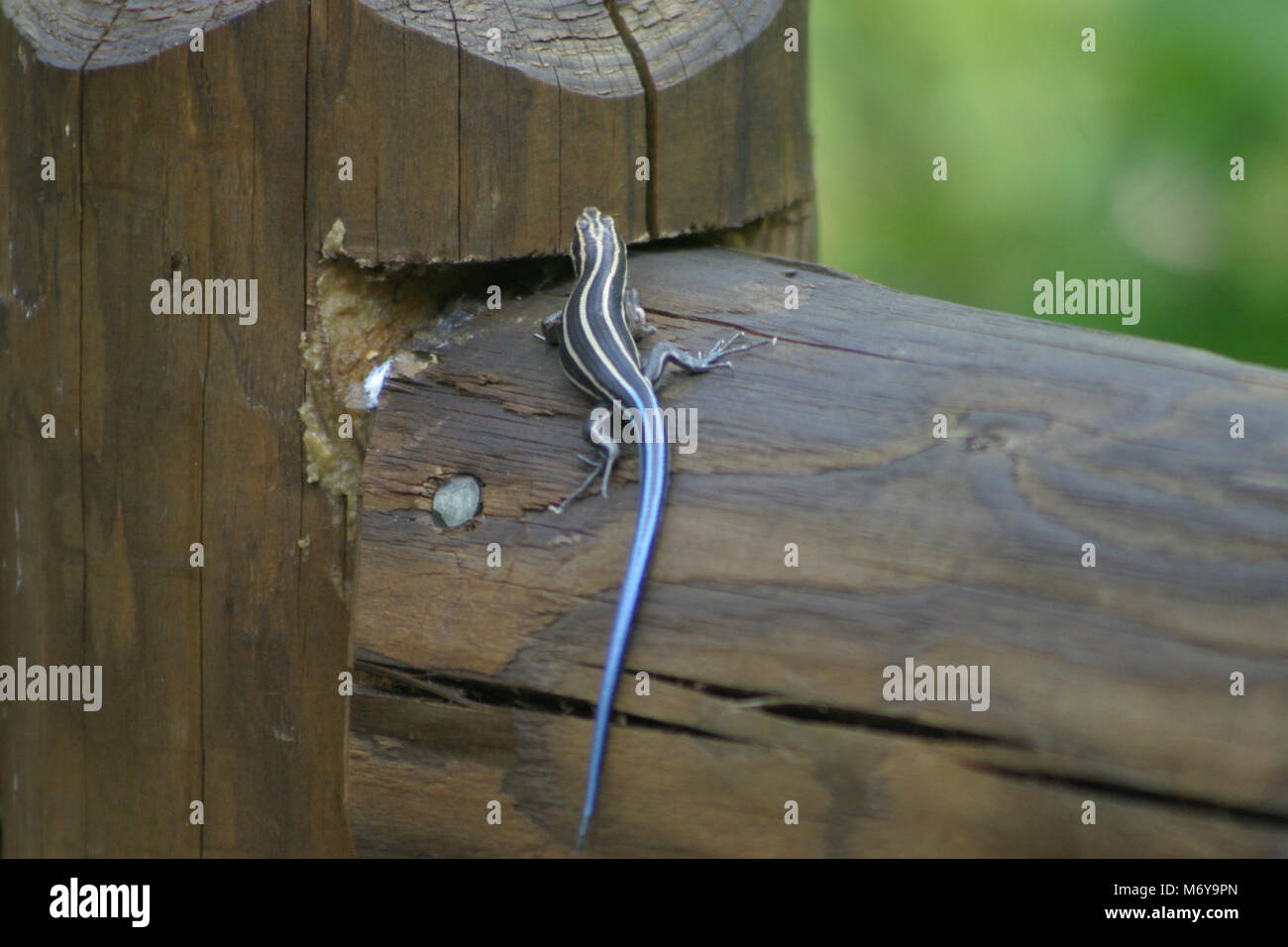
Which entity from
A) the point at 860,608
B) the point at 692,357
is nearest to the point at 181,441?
the point at 692,357

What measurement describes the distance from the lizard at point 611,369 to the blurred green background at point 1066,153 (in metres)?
3.44

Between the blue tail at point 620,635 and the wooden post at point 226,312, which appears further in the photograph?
the wooden post at point 226,312

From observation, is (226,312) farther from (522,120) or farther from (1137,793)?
(1137,793)

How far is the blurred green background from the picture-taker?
5.00m

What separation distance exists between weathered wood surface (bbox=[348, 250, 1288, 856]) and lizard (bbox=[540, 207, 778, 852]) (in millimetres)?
33

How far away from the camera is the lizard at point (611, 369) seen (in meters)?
1.74

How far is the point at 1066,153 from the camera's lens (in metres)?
5.56

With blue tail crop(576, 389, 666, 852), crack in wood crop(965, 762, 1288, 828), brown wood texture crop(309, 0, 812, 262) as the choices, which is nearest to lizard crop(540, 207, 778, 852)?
blue tail crop(576, 389, 666, 852)

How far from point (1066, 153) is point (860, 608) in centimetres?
462

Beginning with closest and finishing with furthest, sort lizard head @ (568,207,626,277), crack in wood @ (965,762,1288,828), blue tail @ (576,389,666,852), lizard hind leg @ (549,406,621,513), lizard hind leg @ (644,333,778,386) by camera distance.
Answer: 1. crack in wood @ (965,762,1288,828)
2. blue tail @ (576,389,666,852)
3. lizard hind leg @ (549,406,621,513)
4. lizard hind leg @ (644,333,778,386)
5. lizard head @ (568,207,626,277)

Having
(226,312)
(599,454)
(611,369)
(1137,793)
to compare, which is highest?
(226,312)

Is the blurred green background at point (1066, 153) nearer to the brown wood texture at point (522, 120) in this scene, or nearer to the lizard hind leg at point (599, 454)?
the brown wood texture at point (522, 120)

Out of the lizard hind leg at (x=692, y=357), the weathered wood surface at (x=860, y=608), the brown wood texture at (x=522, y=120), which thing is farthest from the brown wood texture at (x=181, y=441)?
the lizard hind leg at (x=692, y=357)

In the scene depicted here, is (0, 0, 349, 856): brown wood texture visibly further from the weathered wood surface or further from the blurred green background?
the blurred green background
